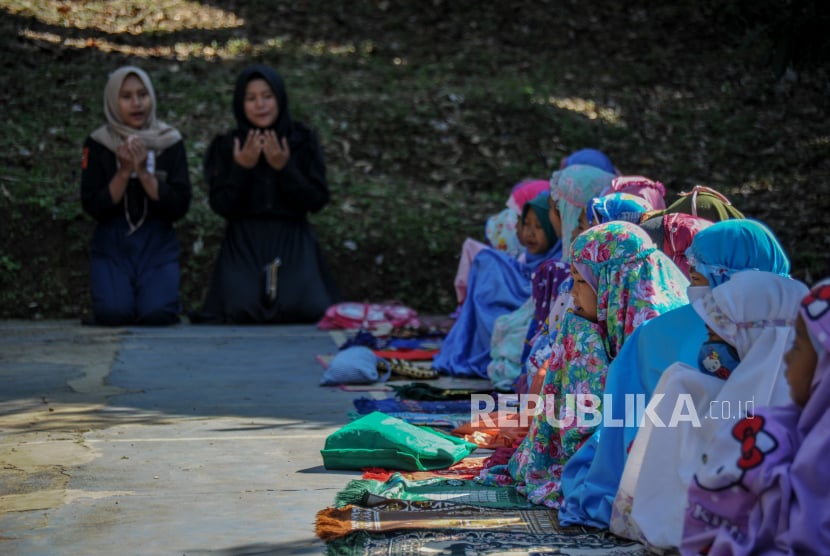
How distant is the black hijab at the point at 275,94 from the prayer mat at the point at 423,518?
5.63 meters

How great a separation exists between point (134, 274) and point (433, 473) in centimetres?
492

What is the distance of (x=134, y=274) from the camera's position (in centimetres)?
912

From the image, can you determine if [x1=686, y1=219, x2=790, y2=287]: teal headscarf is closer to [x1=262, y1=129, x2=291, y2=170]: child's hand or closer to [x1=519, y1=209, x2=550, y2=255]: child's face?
[x1=519, y1=209, x2=550, y2=255]: child's face

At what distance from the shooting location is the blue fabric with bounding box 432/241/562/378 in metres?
7.27

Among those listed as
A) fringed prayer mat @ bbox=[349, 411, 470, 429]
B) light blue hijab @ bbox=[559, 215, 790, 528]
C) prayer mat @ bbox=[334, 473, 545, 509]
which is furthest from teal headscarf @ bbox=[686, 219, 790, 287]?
fringed prayer mat @ bbox=[349, 411, 470, 429]

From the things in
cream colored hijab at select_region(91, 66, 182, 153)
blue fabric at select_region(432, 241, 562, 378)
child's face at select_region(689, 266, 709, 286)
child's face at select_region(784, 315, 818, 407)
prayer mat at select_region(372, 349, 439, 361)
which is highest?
cream colored hijab at select_region(91, 66, 182, 153)

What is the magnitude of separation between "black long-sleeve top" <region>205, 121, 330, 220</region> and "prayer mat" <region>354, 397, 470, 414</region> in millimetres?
3456

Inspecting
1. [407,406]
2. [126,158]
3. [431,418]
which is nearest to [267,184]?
[126,158]

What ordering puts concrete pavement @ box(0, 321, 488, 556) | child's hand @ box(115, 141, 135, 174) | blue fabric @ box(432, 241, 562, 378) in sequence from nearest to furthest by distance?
1. concrete pavement @ box(0, 321, 488, 556)
2. blue fabric @ box(432, 241, 562, 378)
3. child's hand @ box(115, 141, 135, 174)

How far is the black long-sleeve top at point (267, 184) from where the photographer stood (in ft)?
30.6

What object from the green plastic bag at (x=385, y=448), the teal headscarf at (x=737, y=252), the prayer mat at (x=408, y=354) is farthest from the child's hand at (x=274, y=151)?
the teal headscarf at (x=737, y=252)

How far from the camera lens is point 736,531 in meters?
3.26

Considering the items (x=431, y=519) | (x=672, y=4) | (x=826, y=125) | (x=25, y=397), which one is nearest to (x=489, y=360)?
(x=25, y=397)

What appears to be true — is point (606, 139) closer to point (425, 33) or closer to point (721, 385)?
point (425, 33)
